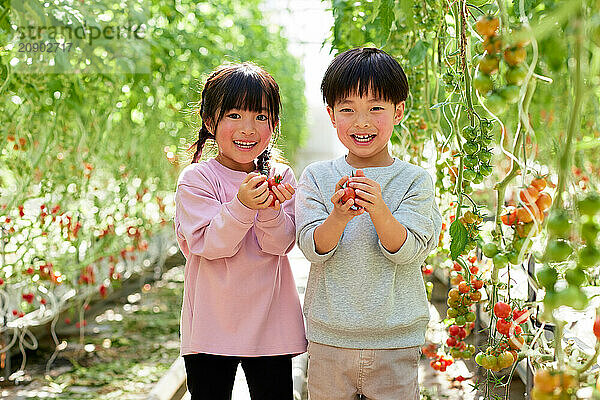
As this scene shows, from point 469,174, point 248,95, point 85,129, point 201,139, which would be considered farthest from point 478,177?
point 85,129

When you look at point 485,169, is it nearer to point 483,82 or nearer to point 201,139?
point 483,82

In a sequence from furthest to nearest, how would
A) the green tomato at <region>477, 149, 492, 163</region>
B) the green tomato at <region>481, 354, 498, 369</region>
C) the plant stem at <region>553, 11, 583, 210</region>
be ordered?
1. the green tomato at <region>477, 149, 492, 163</region>
2. the green tomato at <region>481, 354, 498, 369</region>
3. the plant stem at <region>553, 11, 583, 210</region>

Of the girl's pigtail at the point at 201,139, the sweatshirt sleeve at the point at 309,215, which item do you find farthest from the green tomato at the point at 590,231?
the girl's pigtail at the point at 201,139

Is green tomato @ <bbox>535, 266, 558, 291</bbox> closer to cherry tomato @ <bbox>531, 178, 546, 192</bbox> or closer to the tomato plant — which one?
the tomato plant

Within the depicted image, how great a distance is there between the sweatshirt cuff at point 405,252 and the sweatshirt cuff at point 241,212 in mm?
268

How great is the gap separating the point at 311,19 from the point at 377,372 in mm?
4921

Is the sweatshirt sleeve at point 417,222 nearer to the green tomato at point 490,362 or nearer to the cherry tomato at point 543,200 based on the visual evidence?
the green tomato at point 490,362

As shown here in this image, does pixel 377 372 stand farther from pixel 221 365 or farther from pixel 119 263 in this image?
pixel 119 263

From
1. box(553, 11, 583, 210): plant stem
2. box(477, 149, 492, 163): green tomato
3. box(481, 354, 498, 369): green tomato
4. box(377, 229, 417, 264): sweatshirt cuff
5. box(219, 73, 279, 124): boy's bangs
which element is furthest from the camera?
box(219, 73, 279, 124): boy's bangs

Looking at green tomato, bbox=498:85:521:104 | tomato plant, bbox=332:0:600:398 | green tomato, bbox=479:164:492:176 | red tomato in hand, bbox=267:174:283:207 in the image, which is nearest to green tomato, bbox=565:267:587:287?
tomato plant, bbox=332:0:600:398

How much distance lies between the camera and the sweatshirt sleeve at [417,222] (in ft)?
3.74

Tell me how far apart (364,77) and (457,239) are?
36 cm

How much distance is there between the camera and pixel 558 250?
504 millimetres

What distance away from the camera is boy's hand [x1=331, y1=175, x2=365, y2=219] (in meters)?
1.06
